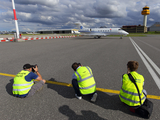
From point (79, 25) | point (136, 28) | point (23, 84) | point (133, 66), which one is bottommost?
point (23, 84)

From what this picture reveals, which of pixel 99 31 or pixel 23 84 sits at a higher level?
pixel 99 31

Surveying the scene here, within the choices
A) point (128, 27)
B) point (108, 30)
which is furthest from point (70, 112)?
point (128, 27)

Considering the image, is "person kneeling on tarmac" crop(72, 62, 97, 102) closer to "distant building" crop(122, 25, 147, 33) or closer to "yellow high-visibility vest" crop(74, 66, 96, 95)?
"yellow high-visibility vest" crop(74, 66, 96, 95)

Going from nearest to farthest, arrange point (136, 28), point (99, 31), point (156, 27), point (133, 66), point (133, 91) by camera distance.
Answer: point (133, 91) < point (133, 66) < point (99, 31) < point (136, 28) < point (156, 27)

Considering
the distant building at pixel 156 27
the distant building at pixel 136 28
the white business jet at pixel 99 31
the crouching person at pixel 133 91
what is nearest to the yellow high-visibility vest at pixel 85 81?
the crouching person at pixel 133 91

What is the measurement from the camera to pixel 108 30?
100ft

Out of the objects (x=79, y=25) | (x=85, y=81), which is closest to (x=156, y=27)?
(x=79, y=25)

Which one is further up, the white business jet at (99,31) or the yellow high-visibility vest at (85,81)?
the white business jet at (99,31)

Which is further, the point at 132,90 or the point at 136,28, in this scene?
the point at 136,28

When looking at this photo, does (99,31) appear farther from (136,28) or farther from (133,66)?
(136,28)

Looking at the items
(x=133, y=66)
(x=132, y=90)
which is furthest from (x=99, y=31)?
(x=132, y=90)

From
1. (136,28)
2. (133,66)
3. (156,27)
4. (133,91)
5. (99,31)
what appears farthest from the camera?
(156,27)

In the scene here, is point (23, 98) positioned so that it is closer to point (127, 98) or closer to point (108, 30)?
point (127, 98)

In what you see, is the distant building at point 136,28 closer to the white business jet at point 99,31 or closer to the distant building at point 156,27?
the distant building at point 156,27
